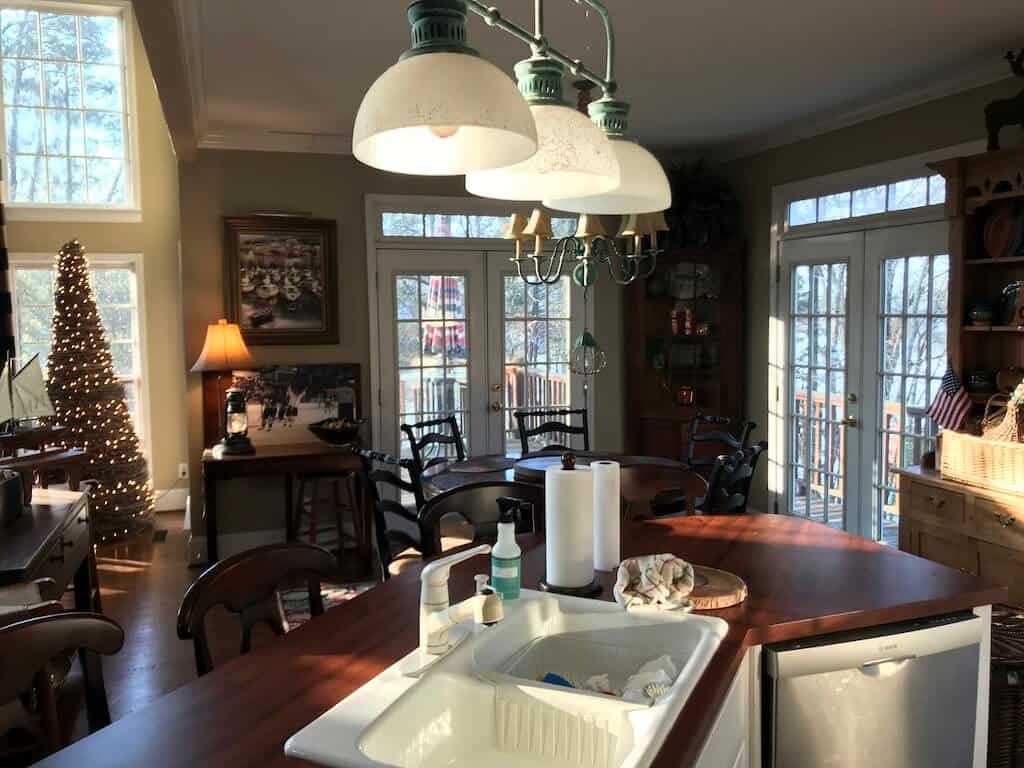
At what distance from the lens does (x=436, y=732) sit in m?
1.48

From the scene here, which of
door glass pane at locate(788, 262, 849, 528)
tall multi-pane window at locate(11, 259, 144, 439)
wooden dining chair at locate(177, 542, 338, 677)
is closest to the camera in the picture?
wooden dining chair at locate(177, 542, 338, 677)

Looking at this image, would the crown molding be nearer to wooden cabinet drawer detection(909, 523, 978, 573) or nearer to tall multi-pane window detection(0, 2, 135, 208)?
tall multi-pane window detection(0, 2, 135, 208)

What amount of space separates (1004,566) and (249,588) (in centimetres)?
308

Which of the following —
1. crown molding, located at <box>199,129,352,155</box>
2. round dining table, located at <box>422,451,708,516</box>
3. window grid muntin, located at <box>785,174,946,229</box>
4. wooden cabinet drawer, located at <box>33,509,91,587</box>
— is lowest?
wooden cabinet drawer, located at <box>33,509,91,587</box>

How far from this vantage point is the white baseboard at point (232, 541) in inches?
207

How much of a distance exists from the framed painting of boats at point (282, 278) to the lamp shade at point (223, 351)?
0.27 metres

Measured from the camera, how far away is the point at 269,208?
17.4 ft

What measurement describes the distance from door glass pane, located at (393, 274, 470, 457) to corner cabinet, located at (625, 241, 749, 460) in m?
1.26

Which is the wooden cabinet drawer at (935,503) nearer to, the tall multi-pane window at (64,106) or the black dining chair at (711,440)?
the black dining chair at (711,440)

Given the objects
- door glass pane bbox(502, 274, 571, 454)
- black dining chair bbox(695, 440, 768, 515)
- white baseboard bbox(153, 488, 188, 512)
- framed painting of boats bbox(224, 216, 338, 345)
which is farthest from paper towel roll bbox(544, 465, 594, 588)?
white baseboard bbox(153, 488, 188, 512)

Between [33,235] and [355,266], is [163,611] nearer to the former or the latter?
[355,266]

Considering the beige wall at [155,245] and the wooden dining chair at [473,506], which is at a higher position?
the beige wall at [155,245]

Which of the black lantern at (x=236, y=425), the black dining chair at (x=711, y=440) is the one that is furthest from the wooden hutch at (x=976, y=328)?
the black lantern at (x=236, y=425)

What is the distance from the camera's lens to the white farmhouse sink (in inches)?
53.4
